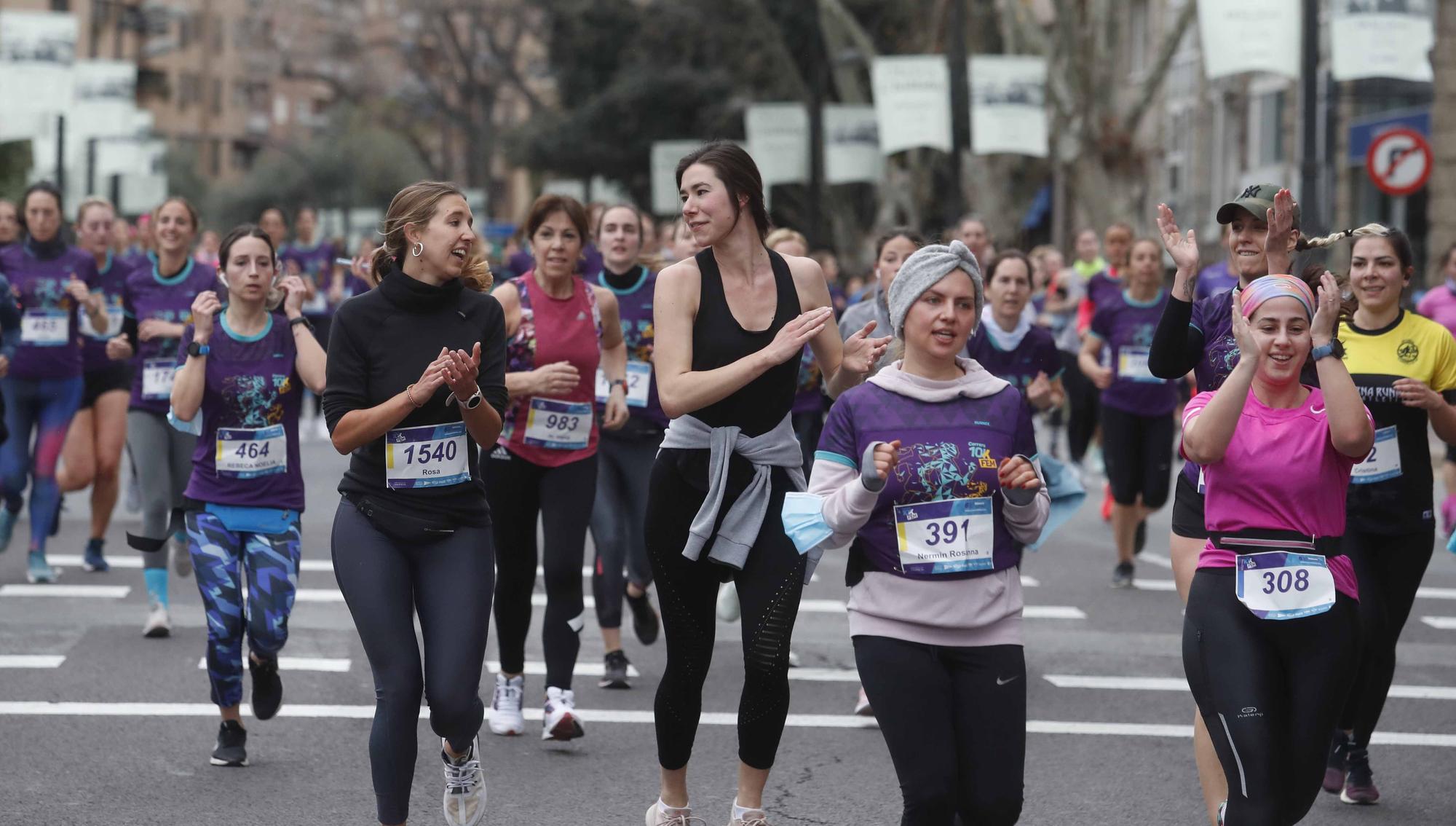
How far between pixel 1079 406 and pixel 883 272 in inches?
299

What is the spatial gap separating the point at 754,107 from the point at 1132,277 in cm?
1938

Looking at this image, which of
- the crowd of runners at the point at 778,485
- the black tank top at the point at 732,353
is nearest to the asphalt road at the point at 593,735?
the crowd of runners at the point at 778,485

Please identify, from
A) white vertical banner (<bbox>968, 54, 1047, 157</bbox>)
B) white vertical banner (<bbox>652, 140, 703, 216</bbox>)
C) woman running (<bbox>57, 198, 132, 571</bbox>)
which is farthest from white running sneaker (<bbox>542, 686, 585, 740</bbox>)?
white vertical banner (<bbox>652, 140, 703, 216</bbox>)

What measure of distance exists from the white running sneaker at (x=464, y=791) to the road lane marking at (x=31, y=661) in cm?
390

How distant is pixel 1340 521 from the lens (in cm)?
507

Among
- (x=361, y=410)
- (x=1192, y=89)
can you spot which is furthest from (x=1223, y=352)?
(x=1192, y=89)

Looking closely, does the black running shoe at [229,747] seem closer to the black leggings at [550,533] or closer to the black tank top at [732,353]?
the black leggings at [550,533]

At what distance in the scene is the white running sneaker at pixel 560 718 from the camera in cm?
729

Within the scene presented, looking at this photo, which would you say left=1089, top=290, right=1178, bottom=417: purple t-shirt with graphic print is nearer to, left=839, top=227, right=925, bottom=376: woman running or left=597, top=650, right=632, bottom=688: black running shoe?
left=839, top=227, right=925, bottom=376: woman running

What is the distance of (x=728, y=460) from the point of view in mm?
5629

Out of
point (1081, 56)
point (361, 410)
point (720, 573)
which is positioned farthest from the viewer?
point (1081, 56)

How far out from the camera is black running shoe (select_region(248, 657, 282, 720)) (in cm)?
690

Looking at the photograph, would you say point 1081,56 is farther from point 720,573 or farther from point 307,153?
point 307,153

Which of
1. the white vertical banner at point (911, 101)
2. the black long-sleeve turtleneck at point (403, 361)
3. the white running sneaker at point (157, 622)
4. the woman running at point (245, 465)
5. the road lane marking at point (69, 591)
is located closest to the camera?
the black long-sleeve turtleneck at point (403, 361)
